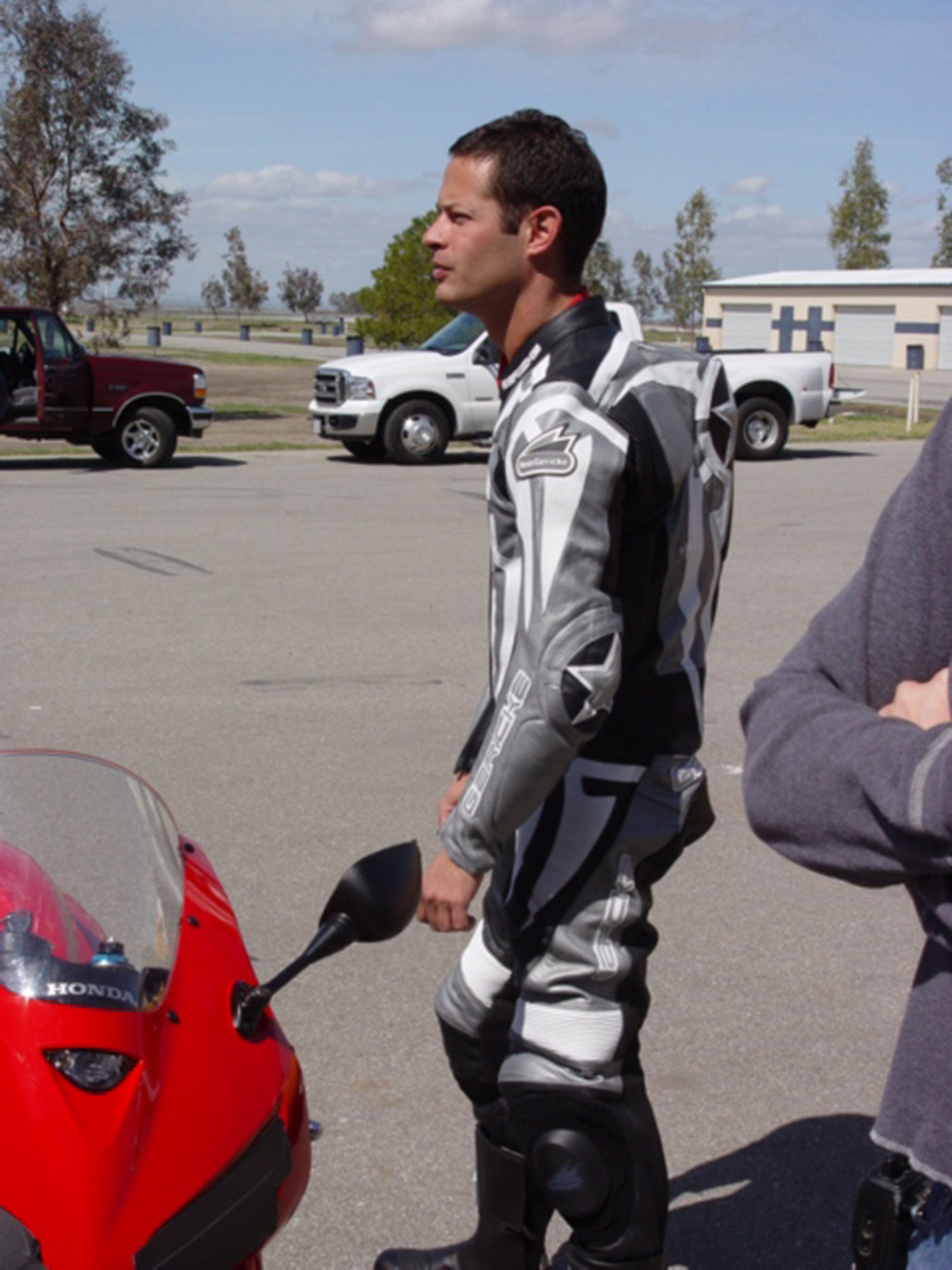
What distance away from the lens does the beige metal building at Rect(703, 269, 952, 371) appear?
59406 millimetres

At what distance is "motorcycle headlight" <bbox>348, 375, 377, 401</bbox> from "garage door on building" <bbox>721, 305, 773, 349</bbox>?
161 feet

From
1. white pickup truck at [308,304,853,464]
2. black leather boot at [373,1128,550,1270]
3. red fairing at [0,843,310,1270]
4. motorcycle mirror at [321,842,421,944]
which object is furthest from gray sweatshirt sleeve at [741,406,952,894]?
white pickup truck at [308,304,853,464]

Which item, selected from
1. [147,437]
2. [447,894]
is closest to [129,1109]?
[447,894]

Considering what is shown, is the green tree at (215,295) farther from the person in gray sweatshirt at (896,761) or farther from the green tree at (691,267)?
the person in gray sweatshirt at (896,761)

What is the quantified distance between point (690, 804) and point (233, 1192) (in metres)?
1.03

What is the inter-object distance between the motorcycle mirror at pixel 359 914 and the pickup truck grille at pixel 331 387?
16.2 metres

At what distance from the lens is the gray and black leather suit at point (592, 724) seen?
2.29m

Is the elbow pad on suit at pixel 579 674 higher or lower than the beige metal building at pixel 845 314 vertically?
lower

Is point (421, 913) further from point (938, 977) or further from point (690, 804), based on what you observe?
point (938, 977)

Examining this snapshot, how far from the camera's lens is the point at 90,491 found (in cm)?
1472

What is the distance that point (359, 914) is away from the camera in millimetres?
2113

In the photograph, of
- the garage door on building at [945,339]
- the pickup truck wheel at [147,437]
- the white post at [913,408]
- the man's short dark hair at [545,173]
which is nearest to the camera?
the man's short dark hair at [545,173]

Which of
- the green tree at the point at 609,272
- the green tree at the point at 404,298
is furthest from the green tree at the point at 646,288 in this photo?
the green tree at the point at 404,298

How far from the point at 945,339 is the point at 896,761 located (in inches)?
2436
